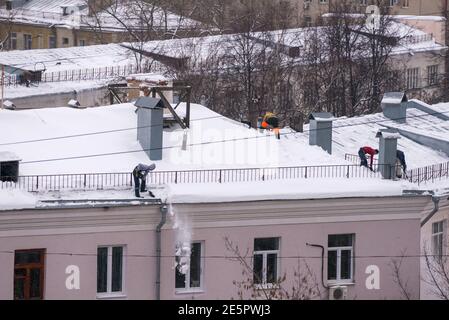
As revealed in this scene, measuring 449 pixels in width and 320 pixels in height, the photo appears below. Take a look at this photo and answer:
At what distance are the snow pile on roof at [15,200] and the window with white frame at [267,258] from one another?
2.91 m

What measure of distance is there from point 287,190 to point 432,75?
24761 mm

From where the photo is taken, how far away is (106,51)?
124 ft

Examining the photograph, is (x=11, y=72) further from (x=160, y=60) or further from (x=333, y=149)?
(x=333, y=149)

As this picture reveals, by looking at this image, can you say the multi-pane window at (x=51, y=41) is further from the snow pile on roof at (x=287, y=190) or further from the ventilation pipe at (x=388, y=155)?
the snow pile on roof at (x=287, y=190)

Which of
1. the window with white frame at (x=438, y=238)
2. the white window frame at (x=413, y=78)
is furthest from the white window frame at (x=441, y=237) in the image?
the white window frame at (x=413, y=78)

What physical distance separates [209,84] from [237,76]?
1157mm

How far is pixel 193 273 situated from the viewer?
17.3 m

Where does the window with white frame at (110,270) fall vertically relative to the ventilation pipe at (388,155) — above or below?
below

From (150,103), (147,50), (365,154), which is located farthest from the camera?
(147,50)

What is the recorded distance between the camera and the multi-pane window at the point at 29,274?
53.7 feet

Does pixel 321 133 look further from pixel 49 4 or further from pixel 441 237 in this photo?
pixel 49 4

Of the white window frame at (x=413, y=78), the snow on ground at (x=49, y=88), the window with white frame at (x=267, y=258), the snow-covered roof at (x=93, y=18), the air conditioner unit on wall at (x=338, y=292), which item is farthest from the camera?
the snow-covered roof at (x=93, y=18)

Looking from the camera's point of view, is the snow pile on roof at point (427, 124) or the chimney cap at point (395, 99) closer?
the snow pile on roof at point (427, 124)

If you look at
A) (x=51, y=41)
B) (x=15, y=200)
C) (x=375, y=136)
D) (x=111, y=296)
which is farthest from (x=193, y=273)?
(x=51, y=41)
